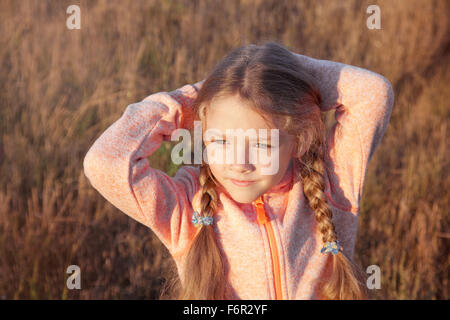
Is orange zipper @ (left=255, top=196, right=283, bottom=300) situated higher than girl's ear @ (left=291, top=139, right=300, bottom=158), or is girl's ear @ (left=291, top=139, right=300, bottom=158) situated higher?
girl's ear @ (left=291, top=139, right=300, bottom=158)

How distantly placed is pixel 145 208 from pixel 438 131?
2.42 metres

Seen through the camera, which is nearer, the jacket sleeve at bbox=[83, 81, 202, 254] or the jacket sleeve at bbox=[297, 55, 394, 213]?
the jacket sleeve at bbox=[83, 81, 202, 254]

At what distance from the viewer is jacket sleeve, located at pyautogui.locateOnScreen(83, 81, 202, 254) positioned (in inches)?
54.2

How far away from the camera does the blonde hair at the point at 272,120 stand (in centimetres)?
140

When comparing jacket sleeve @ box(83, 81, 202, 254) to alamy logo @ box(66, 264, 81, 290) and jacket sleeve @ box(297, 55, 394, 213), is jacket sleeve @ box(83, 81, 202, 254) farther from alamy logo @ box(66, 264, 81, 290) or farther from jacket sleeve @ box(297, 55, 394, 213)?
alamy logo @ box(66, 264, 81, 290)

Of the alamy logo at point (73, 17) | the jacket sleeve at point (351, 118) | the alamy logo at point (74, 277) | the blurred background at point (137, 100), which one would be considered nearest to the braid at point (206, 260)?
the jacket sleeve at point (351, 118)

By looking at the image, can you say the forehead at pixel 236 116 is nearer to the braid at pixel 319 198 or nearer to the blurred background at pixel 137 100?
the braid at pixel 319 198

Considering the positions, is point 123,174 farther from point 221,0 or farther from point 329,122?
point 221,0

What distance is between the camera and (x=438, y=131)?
3102mm

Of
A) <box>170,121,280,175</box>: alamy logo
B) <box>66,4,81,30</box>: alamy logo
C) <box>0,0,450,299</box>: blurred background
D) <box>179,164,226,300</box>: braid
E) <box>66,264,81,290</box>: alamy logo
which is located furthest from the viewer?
<box>66,4,81,30</box>: alamy logo

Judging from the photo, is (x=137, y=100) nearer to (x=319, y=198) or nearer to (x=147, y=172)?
(x=147, y=172)

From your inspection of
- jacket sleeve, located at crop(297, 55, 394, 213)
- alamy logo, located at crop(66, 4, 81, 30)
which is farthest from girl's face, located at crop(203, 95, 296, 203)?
alamy logo, located at crop(66, 4, 81, 30)

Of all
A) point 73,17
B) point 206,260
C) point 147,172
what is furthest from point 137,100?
point 206,260

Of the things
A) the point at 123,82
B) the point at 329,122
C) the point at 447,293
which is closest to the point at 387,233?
the point at 447,293
